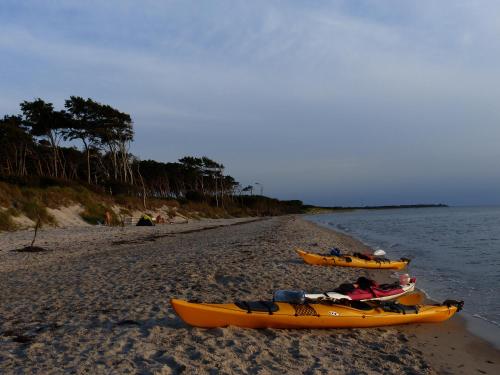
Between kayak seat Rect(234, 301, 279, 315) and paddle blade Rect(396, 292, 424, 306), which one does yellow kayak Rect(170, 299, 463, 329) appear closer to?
kayak seat Rect(234, 301, 279, 315)

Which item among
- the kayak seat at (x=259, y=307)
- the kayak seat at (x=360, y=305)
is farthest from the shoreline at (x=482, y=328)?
the kayak seat at (x=259, y=307)

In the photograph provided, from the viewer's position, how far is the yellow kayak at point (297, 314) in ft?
18.8

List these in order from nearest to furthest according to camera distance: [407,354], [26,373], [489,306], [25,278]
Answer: [26,373] → [407,354] → [489,306] → [25,278]

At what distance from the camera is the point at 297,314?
606 cm

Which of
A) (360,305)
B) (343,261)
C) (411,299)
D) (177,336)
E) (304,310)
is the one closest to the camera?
(177,336)

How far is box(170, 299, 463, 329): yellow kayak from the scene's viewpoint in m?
5.74

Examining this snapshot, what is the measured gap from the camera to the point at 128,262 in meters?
12.1

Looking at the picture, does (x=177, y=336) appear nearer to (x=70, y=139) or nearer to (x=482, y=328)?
(x=482, y=328)

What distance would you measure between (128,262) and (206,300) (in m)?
5.36

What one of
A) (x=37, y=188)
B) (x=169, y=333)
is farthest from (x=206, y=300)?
(x=37, y=188)

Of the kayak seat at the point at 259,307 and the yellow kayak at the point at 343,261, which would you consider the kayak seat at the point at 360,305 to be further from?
the yellow kayak at the point at 343,261

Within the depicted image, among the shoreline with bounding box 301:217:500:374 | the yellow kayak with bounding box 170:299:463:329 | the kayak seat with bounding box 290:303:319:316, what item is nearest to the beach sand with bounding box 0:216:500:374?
the shoreline with bounding box 301:217:500:374

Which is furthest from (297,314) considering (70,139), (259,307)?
(70,139)

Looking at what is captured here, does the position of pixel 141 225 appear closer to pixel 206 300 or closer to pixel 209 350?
pixel 206 300
